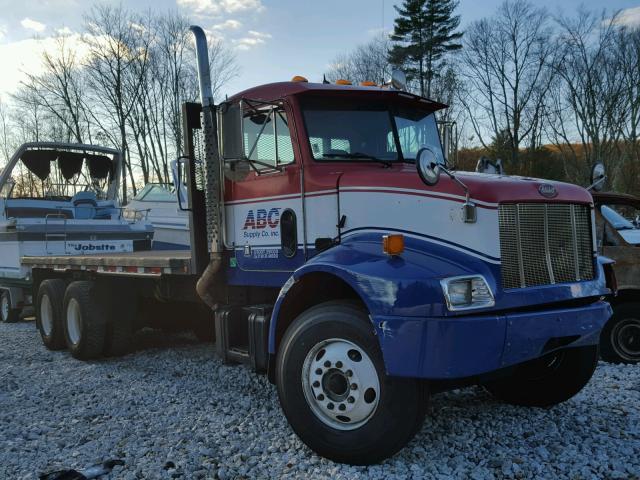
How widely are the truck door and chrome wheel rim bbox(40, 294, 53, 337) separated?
14.2 ft

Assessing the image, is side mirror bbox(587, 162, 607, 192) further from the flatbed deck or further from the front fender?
the flatbed deck

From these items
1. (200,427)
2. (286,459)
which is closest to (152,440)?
(200,427)

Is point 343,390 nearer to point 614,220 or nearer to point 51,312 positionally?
point 614,220

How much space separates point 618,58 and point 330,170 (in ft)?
109

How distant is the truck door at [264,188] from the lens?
4660 mm

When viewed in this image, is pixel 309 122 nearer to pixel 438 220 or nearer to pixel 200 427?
pixel 438 220

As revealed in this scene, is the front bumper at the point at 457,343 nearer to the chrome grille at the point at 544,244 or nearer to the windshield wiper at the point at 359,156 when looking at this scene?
the chrome grille at the point at 544,244

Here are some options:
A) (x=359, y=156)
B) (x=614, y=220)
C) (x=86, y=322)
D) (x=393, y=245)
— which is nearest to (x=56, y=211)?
(x=86, y=322)

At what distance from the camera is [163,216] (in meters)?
14.7

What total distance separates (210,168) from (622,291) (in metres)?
4.80

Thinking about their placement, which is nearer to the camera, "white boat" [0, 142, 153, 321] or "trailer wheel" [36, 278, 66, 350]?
"trailer wheel" [36, 278, 66, 350]

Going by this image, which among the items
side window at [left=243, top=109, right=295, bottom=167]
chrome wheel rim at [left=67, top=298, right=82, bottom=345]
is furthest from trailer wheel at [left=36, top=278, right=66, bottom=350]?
side window at [left=243, top=109, right=295, bottom=167]

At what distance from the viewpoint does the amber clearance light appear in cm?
368

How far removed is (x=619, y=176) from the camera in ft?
110
